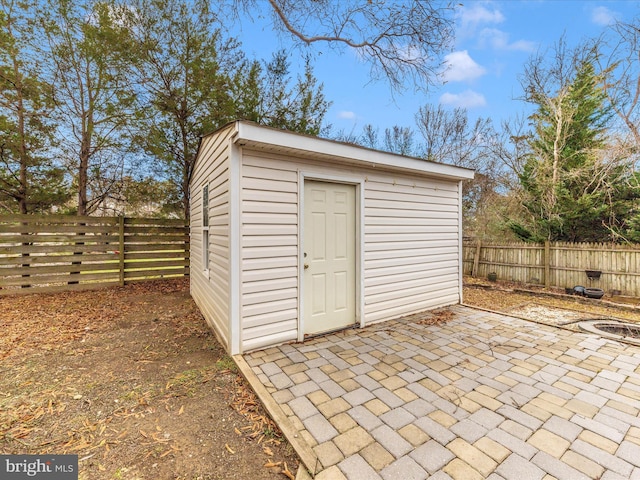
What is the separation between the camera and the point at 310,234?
364cm

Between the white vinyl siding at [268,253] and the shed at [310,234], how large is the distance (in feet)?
0.04

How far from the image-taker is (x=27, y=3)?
5875 millimetres

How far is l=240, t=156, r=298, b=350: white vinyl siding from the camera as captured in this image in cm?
315

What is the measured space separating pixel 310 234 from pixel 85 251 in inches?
237

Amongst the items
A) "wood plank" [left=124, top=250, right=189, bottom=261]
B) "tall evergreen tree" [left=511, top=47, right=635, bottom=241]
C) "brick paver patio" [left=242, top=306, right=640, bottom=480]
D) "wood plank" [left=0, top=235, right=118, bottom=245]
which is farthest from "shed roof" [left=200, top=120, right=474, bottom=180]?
"tall evergreen tree" [left=511, top=47, right=635, bottom=241]

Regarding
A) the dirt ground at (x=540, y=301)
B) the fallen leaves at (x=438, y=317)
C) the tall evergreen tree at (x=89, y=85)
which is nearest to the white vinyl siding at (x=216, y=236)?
the fallen leaves at (x=438, y=317)

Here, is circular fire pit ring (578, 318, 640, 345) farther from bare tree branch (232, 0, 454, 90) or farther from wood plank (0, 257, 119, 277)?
wood plank (0, 257, 119, 277)

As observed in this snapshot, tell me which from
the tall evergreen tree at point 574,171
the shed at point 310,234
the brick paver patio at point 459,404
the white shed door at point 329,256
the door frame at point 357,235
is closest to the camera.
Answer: the brick paver patio at point 459,404

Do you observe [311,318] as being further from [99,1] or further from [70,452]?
[99,1]

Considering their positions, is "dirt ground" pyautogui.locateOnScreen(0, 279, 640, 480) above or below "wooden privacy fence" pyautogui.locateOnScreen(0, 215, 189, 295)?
below

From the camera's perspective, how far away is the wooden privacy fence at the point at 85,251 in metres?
5.93

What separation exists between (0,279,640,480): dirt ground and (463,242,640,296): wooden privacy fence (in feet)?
27.2

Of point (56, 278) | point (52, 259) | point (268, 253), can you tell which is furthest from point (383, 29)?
point (56, 278)

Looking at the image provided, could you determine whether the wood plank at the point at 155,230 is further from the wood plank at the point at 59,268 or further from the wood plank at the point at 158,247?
the wood plank at the point at 59,268
